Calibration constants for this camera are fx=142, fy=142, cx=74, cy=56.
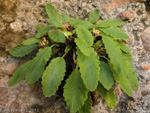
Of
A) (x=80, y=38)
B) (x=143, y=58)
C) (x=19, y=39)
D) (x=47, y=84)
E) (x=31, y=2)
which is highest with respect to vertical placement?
(x=31, y=2)

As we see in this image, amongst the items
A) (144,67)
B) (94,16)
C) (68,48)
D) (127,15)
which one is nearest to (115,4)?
(127,15)

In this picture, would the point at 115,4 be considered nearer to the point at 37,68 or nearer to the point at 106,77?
the point at 106,77

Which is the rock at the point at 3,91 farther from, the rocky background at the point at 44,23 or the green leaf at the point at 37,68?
the green leaf at the point at 37,68

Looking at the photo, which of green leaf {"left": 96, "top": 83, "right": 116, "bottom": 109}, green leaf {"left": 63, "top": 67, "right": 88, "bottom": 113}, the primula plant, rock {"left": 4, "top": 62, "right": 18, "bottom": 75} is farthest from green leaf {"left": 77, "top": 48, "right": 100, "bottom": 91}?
rock {"left": 4, "top": 62, "right": 18, "bottom": 75}

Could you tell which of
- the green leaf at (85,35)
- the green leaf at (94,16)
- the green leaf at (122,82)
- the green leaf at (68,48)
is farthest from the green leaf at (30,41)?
the green leaf at (122,82)

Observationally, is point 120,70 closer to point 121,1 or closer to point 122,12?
point 122,12

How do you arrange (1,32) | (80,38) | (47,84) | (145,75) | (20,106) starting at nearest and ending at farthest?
1. (47,84)
2. (80,38)
3. (20,106)
4. (1,32)
5. (145,75)

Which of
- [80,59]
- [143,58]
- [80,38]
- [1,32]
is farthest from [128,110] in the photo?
[1,32]
